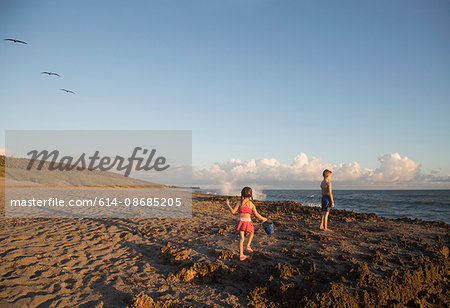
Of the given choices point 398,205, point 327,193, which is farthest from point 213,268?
point 398,205

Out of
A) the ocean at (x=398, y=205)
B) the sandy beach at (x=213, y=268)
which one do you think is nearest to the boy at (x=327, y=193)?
the sandy beach at (x=213, y=268)

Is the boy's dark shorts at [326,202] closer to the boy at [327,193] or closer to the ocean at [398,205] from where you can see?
the boy at [327,193]

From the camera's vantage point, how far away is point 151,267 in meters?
5.12

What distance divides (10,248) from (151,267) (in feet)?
12.1

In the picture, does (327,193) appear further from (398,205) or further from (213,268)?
(398,205)

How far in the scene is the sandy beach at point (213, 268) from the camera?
385 cm

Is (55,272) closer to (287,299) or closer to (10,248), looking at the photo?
(10,248)

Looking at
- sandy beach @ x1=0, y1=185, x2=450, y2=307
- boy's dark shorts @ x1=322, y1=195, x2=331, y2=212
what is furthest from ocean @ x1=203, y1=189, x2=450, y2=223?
sandy beach @ x1=0, y1=185, x2=450, y2=307

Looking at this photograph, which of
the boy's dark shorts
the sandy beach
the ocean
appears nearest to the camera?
the sandy beach

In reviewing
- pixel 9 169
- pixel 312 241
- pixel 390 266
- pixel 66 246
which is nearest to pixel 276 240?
pixel 312 241

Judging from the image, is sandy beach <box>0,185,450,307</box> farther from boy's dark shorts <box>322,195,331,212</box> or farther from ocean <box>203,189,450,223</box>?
ocean <box>203,189,450,223</box>

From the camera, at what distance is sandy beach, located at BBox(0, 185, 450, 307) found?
3850mm

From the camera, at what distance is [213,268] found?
4.75m

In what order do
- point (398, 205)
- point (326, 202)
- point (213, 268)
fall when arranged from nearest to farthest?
point (213, 268)
point (326, 202)
point (398, 205)
